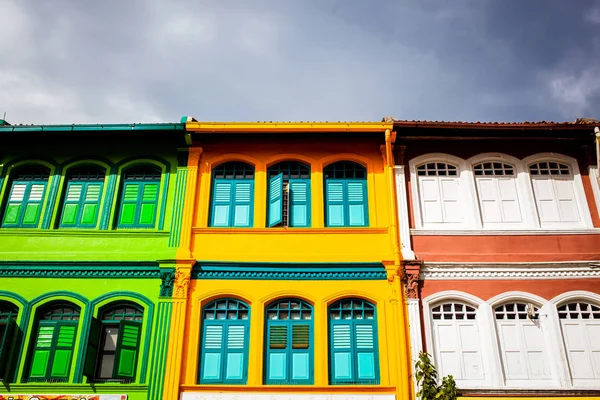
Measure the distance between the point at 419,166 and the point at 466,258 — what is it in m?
2.26

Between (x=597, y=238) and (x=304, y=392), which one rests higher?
(x=597, y=238)

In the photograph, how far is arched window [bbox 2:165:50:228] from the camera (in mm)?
11652

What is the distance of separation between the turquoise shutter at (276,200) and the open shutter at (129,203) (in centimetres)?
281

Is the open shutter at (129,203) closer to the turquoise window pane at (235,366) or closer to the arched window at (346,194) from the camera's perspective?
the turquoise window pane at (235,366)

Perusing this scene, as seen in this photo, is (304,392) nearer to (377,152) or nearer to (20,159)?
(377,152)

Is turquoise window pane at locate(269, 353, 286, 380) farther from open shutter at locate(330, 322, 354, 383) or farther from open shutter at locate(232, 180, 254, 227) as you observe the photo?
open shutter at locate(232, 180, 254, 227)

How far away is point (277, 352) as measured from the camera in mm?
10352

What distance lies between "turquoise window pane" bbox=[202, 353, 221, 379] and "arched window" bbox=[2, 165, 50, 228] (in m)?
4.56

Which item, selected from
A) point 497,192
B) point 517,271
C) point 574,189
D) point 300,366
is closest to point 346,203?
point 497,192

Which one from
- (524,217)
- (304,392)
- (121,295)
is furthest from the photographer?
(524,217)

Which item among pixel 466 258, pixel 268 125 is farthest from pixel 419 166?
Answer: pixel 268 125

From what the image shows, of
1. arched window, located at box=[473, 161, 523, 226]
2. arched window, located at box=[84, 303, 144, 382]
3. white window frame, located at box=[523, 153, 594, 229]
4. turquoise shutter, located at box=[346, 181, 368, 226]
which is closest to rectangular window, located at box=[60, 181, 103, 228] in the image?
arched window, located at box=[84, 303, 144, 382]

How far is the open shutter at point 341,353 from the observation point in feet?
33.3

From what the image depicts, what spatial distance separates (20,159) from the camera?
40.0 ft
